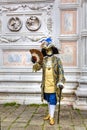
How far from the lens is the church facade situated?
775cm

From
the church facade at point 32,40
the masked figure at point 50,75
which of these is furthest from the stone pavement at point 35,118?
the church facade at point 32,40

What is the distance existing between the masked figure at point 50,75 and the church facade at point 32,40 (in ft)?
6.87

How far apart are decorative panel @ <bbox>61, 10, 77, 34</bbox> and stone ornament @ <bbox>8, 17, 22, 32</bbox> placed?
43.9 inches

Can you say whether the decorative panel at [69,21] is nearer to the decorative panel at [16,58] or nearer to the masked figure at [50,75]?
the decorative panel at [16,58]

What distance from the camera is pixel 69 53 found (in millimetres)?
7816

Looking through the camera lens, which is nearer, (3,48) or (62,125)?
(62,125)

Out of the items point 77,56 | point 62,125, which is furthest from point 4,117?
point 77,56

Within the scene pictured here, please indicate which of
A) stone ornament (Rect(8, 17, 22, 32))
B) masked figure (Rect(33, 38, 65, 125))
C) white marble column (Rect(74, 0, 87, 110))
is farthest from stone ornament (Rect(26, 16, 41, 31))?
masked figure (Rect(33, 38, 65, 125))

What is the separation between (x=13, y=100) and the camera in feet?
25.5

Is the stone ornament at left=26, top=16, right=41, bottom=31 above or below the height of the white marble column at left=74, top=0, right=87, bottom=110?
above

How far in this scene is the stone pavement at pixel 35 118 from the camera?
5121mm

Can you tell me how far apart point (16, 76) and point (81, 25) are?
209 cm

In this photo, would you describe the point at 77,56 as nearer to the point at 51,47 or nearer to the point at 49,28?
the point at 49,28

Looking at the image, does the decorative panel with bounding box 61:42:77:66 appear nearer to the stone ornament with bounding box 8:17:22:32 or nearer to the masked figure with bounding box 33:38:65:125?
the stone ornament with bounding box 8:17:22:32
